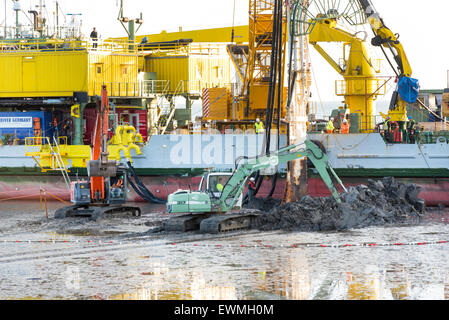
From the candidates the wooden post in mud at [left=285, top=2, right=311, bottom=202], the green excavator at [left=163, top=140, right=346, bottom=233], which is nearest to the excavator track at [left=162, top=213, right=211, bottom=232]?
the green excavator at [left=163, top=140, right=346, bottom=233]

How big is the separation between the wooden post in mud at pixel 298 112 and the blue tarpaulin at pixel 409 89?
5583mm

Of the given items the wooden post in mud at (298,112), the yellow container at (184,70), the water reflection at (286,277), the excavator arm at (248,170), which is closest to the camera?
the water reflection at (286,277)

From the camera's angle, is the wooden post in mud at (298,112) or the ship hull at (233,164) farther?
the ship hull at (233,164)

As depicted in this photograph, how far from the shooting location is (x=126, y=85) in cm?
3903

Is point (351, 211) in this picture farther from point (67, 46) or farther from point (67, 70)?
point (67, 46)

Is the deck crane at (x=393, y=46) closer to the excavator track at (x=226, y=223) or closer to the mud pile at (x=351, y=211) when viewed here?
the mud pile at (x=351, y=211)

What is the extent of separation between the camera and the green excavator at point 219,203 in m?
23.7

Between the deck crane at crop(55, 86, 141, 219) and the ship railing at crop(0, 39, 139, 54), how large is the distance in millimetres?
10458

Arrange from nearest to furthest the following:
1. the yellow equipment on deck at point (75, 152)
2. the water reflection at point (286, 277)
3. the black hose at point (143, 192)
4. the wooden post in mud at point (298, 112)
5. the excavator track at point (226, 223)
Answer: the water reflection at point (286, 277)
the excavator track at point (226, 223)
the wooden post in mud at point (298, 112)
the black hose at point (143, 192)
the yellow equipment on deck at point (75, 152)

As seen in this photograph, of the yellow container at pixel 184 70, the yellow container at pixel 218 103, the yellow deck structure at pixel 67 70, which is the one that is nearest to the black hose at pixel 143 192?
the yellow container at pixel 218 103

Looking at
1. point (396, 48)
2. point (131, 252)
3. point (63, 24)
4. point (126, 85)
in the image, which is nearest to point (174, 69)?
point (126, 85)

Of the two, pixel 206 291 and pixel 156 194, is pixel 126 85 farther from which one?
pixel 206 291

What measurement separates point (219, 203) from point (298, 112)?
628 centimetres

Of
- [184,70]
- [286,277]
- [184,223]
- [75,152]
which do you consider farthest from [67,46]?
[286,277]
